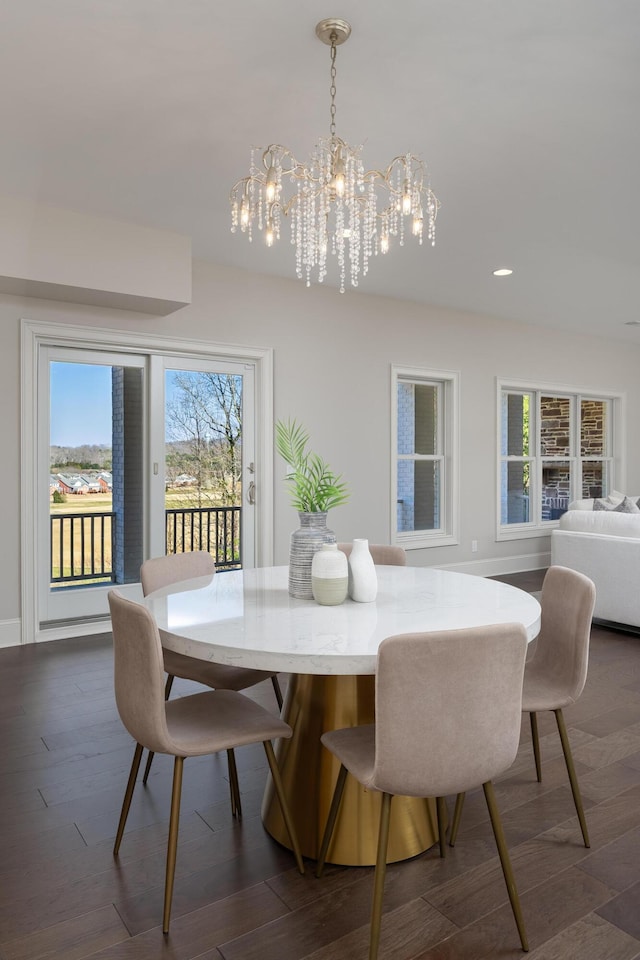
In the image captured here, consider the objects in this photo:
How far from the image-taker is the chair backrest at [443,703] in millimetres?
1409

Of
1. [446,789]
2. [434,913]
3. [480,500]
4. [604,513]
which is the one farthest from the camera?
[480,500]

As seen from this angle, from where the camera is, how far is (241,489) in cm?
509

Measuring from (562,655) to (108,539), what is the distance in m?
3.41

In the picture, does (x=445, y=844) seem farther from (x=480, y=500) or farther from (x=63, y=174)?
(x=480, y=500)

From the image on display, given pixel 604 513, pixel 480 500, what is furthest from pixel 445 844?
pixel 480 500

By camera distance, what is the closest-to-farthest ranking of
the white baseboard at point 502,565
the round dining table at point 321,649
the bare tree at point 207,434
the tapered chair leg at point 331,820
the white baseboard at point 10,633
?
the round dining table at point 321,649, the tapered chair leg at point 331,820, the white baseboard at point 10,633, the bare tree at point 207,434, the white baseboard at point 502,565

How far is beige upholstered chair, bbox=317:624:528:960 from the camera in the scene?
1411mm

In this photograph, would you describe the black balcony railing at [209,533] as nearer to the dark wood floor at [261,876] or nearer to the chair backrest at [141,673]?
the dark wood floor at [261,876]

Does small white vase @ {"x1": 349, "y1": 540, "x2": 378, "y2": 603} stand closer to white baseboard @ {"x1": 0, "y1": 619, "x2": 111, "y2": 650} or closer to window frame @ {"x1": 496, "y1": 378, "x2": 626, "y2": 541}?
white baseboard @ {"x1": 0, "y1": 619, "x2": 111, "y2": 650}

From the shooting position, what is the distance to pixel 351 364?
5551mm

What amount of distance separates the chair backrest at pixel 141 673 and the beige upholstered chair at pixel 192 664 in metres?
0.26

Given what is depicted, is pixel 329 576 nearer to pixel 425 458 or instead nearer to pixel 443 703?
pixel 443 703

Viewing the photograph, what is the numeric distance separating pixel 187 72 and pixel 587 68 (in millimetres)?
1499

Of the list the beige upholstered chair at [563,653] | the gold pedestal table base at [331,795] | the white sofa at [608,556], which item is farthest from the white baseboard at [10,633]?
the white sofa at [608,556]
